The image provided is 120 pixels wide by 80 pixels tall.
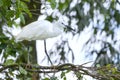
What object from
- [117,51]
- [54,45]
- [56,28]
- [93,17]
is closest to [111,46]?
[117,51]

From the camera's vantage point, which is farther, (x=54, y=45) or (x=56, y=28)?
(x=54, y=45)

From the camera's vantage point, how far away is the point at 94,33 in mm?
5719

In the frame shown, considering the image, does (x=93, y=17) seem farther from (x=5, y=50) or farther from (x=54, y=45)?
(x=5, y=50)

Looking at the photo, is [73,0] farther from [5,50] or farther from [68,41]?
[5,50]

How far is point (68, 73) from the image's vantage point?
208 cm

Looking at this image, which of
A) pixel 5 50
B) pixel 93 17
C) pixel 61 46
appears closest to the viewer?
pixel 5 50

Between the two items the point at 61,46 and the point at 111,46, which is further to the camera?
the point at 111,46

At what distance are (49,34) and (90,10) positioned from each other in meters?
3.08

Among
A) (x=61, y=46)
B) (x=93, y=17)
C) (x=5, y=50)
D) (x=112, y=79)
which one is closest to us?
(x=112, y=79)

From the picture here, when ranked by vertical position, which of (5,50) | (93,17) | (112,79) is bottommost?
(112,79)

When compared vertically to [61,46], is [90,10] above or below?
above

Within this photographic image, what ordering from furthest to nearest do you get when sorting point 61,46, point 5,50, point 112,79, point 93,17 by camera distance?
point 93,17
point 61,46
point 5,50
point 112,79

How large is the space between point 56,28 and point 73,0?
2.84 metres

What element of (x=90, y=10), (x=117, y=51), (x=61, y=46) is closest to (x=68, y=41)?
(x=61, y=46)
